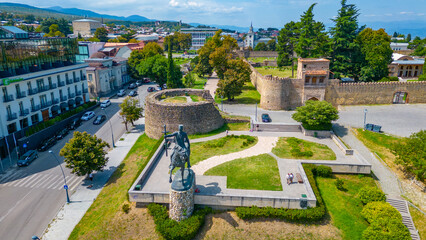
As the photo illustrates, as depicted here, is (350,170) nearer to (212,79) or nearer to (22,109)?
(22,109)

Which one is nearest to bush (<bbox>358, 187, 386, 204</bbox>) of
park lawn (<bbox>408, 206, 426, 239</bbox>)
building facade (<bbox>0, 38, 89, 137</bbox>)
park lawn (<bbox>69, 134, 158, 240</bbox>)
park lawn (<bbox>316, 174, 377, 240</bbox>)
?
park lawn (<bbox>316, 174, 377, 240</bbox>)

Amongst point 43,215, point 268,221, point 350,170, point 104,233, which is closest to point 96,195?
point 43,215

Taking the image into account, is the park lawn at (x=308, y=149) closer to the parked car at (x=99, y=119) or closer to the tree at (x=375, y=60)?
the tree at (x=375, y=60)

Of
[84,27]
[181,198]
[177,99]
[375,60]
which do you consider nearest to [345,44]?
[375,60]

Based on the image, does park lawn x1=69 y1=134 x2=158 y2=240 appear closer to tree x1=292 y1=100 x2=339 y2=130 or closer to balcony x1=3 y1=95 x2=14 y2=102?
balcony x1=3 y1=95 x2=14 y2=102

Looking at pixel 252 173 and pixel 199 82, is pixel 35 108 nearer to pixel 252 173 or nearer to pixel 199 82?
pixel 252 173
